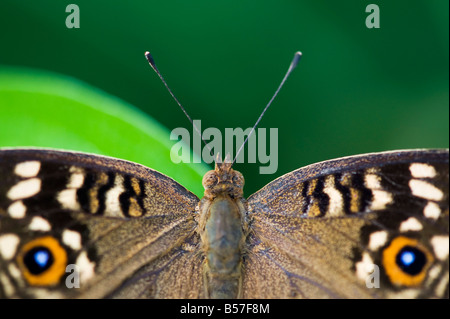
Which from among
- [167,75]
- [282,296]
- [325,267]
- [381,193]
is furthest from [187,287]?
[167,75]

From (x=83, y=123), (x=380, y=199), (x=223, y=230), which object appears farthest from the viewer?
(x=83, y=123)

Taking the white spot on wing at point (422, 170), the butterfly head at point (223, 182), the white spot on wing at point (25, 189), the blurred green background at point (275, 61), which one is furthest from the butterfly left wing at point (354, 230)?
the blurred green background at point (275, 61)

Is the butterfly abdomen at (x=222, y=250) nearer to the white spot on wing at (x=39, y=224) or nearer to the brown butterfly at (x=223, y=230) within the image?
the brown butterfly at (x=223, y=230)

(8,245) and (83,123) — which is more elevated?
(83,123)

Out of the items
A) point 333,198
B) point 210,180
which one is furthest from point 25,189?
point 333,198

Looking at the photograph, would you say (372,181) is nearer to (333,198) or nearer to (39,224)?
(333,198)

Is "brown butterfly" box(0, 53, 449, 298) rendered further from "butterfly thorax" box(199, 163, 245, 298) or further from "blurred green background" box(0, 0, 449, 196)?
"blurred green background" box(0, 0, 449, 196)

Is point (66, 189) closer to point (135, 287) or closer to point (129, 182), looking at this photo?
point (129, 182)
